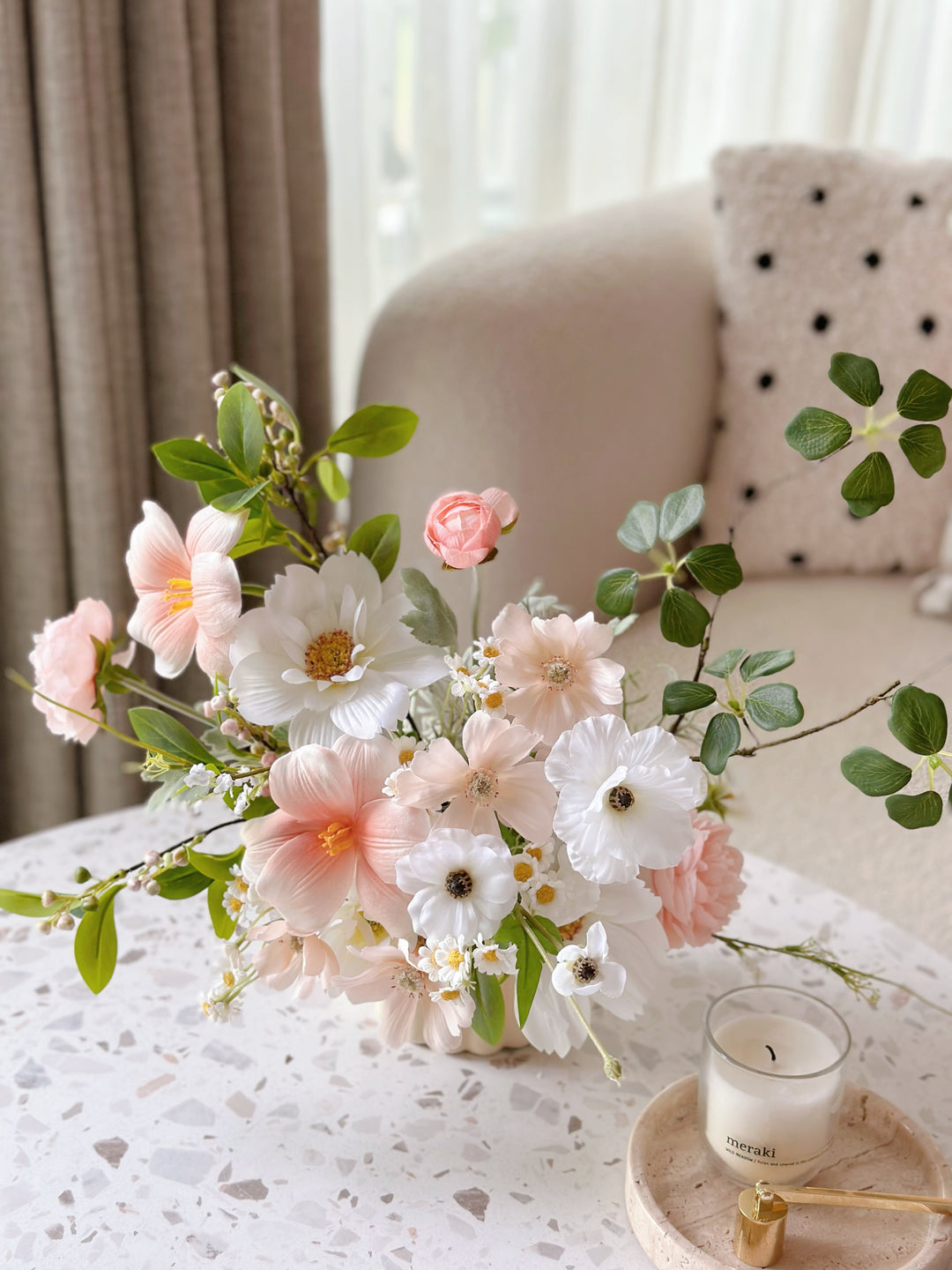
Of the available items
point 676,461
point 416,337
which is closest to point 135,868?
point 416,337

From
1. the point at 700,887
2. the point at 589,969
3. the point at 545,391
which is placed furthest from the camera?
the point at 545,391

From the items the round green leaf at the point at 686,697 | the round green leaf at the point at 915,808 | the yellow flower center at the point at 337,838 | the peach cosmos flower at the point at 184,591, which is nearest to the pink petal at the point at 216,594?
the peach cosmos flower at the point at 184,591

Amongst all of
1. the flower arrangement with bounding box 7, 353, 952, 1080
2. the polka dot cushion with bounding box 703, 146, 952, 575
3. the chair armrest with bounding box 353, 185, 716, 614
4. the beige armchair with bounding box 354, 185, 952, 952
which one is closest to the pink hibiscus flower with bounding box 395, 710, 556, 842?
the flower arrangement with bounding box 7, 353, 952, 1080

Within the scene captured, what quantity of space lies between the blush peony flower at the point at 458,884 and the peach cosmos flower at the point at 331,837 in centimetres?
3

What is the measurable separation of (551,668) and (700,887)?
15 centimetres

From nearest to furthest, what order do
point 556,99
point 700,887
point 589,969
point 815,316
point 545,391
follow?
point 589,969
point 700,887
point 545,391
point 815,316
point 556,99

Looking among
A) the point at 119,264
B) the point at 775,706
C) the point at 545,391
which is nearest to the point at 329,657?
the point at 775,706

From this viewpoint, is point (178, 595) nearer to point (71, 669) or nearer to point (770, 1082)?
point (71, 669)

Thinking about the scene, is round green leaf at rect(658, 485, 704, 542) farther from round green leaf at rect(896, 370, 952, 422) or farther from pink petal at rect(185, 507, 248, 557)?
pink petal at rect(185, 507, 248, 557)

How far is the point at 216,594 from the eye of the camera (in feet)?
1.80

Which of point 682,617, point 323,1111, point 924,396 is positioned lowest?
point 323,1111

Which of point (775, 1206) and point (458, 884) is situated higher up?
point (458, 884)

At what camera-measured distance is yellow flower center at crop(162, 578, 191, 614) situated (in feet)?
1.90

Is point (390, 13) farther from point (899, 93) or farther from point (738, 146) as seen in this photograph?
point (899, 93)
